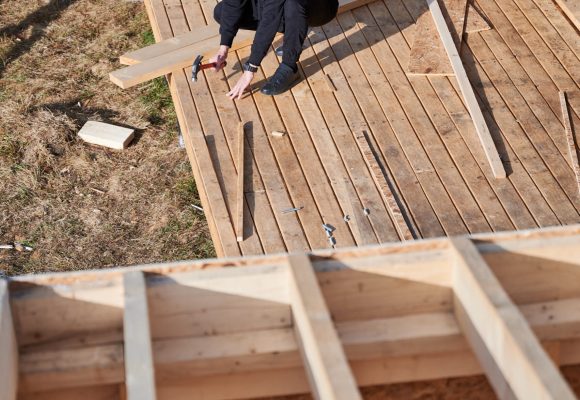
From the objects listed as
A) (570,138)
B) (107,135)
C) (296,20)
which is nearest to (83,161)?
(107,135)

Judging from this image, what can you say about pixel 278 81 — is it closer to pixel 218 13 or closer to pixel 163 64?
pixel 218 13

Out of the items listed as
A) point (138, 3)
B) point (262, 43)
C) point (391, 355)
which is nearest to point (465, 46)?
point (262, 43)

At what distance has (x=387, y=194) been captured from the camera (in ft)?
16.1

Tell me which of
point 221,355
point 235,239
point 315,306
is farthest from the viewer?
point 235,239

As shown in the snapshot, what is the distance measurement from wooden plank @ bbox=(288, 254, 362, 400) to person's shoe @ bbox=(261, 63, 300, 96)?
119 inches

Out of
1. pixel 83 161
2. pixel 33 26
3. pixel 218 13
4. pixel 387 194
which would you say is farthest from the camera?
pixel 33 26

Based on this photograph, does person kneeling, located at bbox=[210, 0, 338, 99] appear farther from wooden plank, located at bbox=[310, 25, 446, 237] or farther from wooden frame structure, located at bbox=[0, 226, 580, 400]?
wooden frame structure, located at bbox=[0, 226, 580, 400]

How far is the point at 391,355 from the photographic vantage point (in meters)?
2.90

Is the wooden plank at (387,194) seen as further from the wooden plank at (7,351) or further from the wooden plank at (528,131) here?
the wooden plank at (7,351)

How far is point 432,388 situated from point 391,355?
0.65 m

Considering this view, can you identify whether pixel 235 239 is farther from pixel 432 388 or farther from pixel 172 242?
pixel 432 388

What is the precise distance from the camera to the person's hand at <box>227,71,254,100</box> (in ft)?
18.4

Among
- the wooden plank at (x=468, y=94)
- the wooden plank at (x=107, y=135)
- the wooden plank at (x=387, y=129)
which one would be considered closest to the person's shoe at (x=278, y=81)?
the wooden plank at (x=387, y=129)

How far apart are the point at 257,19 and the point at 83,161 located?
159 cm
